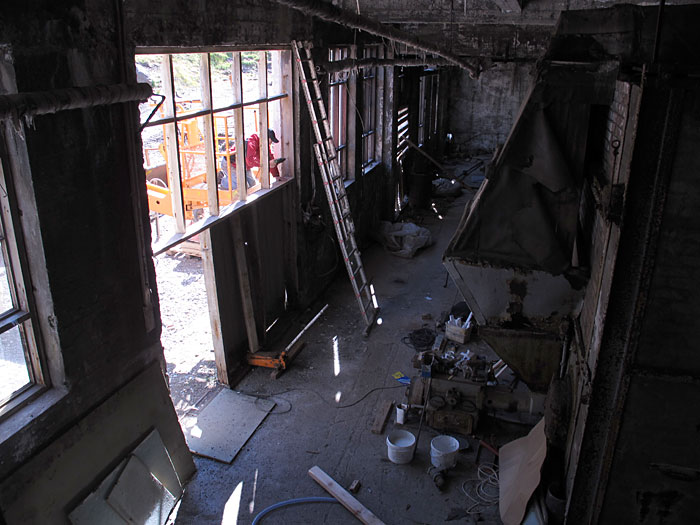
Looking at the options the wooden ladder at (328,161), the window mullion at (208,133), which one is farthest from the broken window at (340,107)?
the window mullion at (208,133)

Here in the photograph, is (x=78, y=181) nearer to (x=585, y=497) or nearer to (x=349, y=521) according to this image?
(x=349, y=521)

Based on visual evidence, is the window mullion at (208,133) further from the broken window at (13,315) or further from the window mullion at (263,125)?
the broken window at (13,315)

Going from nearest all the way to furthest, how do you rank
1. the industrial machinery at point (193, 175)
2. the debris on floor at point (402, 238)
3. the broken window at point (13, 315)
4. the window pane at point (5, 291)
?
the broken window at point (13, 315) → the window pane at point (5, 291) → the industrial machinery at point (193, 175) → the debris on floor at point (402, 238)

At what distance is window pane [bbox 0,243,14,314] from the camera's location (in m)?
3.74

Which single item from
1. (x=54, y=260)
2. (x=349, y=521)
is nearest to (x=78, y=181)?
(x=54, y=260)

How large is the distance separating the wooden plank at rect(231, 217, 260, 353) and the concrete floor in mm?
435

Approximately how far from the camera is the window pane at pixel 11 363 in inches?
149

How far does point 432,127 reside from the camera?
19.2 meters

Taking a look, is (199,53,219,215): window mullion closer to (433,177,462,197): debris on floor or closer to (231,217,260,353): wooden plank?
(231,217,260,353): wooden plank

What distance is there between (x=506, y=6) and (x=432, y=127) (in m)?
12.7

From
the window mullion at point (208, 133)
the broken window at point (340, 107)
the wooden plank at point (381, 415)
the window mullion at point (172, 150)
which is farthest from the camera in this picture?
the broken window at point (340, 107)

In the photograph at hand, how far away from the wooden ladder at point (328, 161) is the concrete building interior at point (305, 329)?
0.19 ft

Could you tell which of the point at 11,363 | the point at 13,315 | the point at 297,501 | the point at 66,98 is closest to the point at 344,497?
the point at 297,501

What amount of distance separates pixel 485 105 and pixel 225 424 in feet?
59.8
